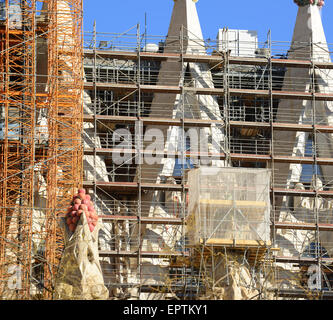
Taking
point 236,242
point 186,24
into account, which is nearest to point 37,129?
point 186,24

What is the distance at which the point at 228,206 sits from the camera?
38938mm

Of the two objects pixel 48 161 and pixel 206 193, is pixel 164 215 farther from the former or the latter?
pixel 206 193

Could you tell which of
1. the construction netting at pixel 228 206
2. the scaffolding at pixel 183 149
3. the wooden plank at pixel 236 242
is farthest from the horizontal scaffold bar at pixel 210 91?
the wooden plank at pixel 236 242

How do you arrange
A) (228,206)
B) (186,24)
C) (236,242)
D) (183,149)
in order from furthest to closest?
(186,24)
(183,149)
(228,206)
(236,242)

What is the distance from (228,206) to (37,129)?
12673 mm

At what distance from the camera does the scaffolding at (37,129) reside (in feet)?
145

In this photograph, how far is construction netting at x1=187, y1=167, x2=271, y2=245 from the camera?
38.1 m

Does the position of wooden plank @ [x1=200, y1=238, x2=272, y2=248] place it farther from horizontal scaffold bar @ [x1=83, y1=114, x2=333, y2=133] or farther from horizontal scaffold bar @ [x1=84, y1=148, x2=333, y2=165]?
horizontal scaffold bar @ [x1=83, y1=114, x2=333, y2=133]

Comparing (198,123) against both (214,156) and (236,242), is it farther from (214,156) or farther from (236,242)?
(236,242)

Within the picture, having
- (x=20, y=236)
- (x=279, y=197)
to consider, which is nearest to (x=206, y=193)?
(x=20, y=236)

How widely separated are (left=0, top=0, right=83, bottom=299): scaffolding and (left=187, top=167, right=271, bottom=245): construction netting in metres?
7.39

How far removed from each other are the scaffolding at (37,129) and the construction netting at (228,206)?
24.2 ft

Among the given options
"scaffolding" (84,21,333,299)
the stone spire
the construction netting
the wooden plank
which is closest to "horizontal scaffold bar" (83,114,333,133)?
"scaffolding" (84,21,333,299)

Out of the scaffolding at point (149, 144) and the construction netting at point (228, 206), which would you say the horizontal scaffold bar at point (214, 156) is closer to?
the scaffolding at point (149, 144)
